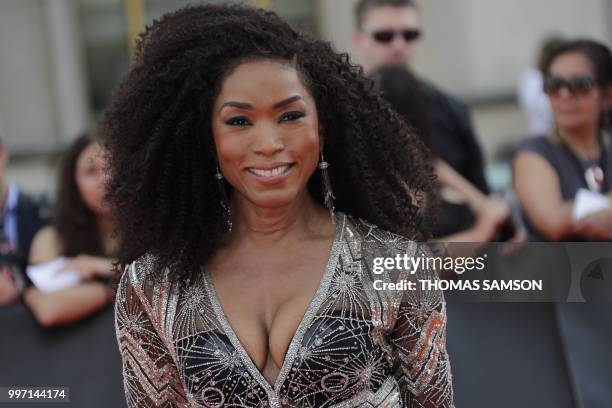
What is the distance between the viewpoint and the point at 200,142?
2520 millimetres

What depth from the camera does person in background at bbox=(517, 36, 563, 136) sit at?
4.01 metres

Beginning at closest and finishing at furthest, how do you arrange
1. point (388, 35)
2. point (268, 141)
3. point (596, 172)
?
point (268, 141), point (596, 172), point (388, 35)

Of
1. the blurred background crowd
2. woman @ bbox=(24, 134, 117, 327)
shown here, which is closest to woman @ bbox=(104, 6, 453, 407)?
the blurred background crowd

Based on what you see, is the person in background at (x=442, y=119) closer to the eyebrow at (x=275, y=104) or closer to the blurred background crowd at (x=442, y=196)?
the blurred background crowd at (x=442, y=196)

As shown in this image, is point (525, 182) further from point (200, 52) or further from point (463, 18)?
point (463, 18)

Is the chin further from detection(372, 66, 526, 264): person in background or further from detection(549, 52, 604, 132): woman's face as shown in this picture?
detection(549, 52, 604, 132): woman's face

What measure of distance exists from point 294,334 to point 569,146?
174 centimetres

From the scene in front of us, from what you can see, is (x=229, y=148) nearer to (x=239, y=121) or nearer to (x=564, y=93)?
(x=239, y=121)

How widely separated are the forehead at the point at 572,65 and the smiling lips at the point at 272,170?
5.68 feet

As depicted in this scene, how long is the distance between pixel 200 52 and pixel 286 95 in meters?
0.23

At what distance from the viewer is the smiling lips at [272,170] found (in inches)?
92.5

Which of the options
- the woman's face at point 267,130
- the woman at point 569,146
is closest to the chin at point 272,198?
the woman's face at point 267,130

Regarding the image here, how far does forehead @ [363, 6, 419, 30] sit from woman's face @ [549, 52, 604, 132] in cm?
84

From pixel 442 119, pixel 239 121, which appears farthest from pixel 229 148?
pixel 442 119
